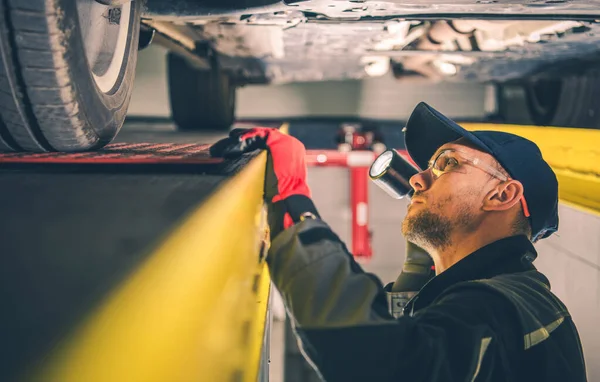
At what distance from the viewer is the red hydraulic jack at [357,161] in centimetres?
297

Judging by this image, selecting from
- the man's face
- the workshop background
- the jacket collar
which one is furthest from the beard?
the workshop background

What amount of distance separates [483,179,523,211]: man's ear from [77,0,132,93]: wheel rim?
963 mm

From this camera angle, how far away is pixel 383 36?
76.4 inches

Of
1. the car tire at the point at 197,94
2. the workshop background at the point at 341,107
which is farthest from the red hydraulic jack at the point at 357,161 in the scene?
the car tire at the point at 197,94

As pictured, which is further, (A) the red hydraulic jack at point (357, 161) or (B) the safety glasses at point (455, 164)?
(A) the red hydraulic jack at point (357, 161)

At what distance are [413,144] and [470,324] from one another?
858 mm

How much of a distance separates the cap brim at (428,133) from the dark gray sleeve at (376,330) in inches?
21.1

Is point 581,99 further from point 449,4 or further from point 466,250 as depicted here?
point 466,250

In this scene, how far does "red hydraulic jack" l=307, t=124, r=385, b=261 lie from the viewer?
2.97 metres

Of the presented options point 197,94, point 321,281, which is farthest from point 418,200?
point 197,94

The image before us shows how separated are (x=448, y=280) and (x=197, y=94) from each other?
1.92 metres

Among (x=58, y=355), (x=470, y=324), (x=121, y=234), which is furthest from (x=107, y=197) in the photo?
(x=470, y=324)

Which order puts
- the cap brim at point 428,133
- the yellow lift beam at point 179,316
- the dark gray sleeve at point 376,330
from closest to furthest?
the yellow lift beam at point 179,316 < the dark gray sleeve at point 376,330 < the cap brim at point 428,133

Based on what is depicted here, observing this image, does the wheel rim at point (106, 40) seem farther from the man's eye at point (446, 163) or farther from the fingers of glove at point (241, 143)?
the man's eye at point (446, 163)
